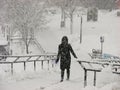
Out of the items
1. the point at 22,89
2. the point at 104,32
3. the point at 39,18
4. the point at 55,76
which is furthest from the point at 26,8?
the point at 22,89

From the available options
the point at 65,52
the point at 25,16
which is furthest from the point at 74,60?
the point at 25,16

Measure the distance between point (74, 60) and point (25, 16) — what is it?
21.2m

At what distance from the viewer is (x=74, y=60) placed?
2420 centimetres

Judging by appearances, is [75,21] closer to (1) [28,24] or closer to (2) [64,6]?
(2) [64,6]

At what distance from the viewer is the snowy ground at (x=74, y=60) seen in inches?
506


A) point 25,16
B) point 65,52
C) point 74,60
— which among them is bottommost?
point 74,60

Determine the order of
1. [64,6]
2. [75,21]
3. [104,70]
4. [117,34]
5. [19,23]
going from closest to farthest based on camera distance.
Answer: [104,70], [19,23], [117,34], [64,6], [75,21]

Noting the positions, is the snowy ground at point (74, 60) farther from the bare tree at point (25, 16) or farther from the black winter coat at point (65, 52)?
the bare tree at point (25, 16)

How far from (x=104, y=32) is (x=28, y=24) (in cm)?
Answer: 1097

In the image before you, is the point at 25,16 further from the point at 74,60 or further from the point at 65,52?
the point at 65,52

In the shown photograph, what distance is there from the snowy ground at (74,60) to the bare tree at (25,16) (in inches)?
125

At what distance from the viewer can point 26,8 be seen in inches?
1785

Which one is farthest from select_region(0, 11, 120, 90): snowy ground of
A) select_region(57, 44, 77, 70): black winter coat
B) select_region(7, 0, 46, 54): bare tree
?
select_region(7, 0, 46, 54): bare tree

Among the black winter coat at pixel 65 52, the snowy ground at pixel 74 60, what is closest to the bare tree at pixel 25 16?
the snowy ground at pixel 74 60
